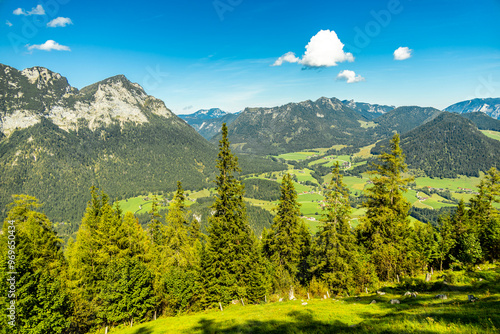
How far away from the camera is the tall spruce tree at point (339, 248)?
92.5 ft

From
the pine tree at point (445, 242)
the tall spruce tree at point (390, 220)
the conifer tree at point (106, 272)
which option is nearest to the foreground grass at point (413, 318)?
the tall spruce tree at point (390, 220)

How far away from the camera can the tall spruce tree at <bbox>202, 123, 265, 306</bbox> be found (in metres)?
30.1

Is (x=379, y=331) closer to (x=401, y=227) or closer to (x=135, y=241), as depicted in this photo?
(x=401, y=227)

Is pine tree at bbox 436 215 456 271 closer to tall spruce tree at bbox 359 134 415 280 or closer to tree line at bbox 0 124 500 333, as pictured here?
tree line at bbox 0 124 500 333

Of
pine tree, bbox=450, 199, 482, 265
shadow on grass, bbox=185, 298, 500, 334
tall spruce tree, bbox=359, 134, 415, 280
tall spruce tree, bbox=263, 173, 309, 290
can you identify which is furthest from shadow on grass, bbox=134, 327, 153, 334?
pine tree, bbox=450, 199, 482, 265

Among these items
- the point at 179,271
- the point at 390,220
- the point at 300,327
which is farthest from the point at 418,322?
the point at 179,271

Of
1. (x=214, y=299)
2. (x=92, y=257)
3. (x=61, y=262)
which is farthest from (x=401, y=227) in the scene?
(x=61, y=262)

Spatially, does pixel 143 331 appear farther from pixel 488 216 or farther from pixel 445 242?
pixel 488 216

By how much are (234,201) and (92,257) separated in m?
21.7

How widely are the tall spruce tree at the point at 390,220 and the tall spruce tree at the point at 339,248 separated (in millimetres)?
3060

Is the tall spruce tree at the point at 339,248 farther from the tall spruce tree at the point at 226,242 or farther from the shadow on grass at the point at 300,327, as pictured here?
the shadow on grass at the point at 300,327

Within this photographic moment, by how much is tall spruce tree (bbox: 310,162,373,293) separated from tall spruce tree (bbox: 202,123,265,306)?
34.6 feet

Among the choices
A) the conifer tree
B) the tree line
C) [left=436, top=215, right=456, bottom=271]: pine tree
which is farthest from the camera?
[left=436, top=215, right=456, bottom=271]: pine tree

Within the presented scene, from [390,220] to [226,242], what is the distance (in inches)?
873
